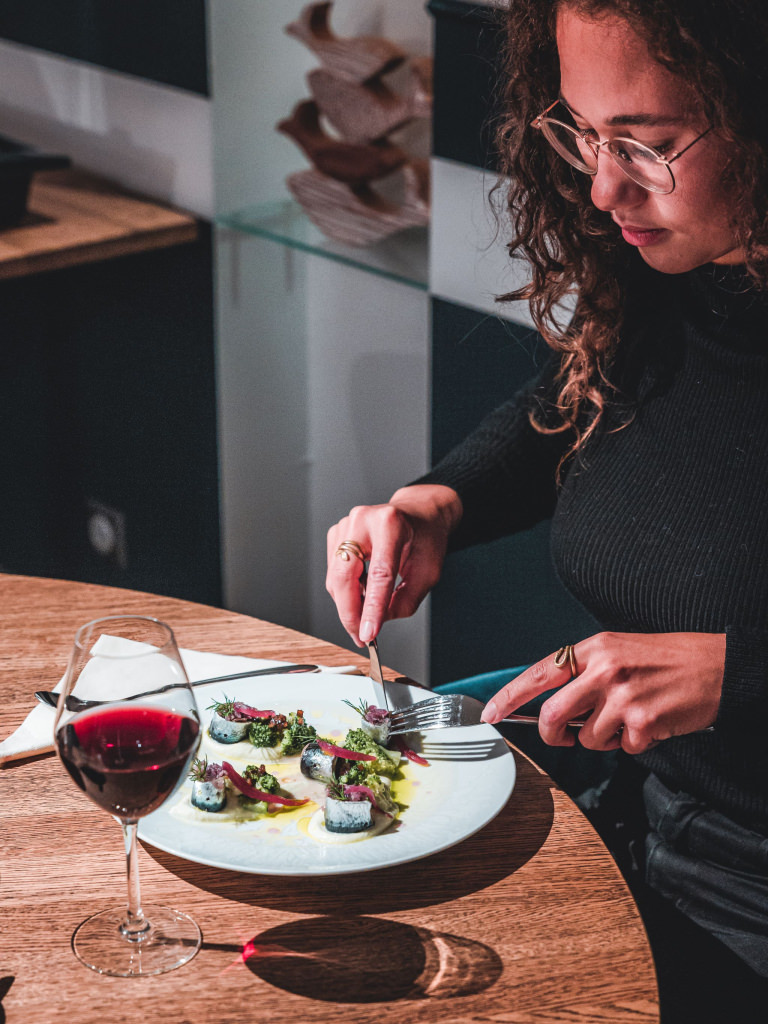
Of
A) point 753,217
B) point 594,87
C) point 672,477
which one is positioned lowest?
point 672,477

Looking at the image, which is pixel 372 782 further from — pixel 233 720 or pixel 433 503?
pixel 433 503

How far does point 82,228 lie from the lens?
2.54 metres

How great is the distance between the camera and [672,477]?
128 cm

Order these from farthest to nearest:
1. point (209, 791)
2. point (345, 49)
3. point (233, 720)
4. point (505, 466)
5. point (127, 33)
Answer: point (127, 33), point (345, 49), point (505, 466), point (233, 720), point (209, 791)

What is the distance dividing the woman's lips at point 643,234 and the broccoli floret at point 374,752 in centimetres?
54

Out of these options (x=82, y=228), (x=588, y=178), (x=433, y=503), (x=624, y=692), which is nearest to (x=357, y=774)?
(x=624, y=692)

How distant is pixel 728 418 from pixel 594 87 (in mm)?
388

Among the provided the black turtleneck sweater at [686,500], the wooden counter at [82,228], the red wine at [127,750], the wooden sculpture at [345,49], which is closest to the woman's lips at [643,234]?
the black turtleneck sweater at [686,500]

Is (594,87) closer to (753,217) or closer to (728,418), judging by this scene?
(753,217)

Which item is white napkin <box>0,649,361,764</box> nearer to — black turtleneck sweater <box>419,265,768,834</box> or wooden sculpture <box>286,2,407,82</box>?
black turtleneck sweater <box>419,265,768,834</box>

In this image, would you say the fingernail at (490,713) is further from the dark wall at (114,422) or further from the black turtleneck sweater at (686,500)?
the dark wall at (114,422)

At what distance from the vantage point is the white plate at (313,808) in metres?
→ 0.86

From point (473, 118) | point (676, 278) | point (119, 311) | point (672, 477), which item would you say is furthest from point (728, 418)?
point (119, 311)

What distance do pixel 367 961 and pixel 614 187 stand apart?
27.8 inches
